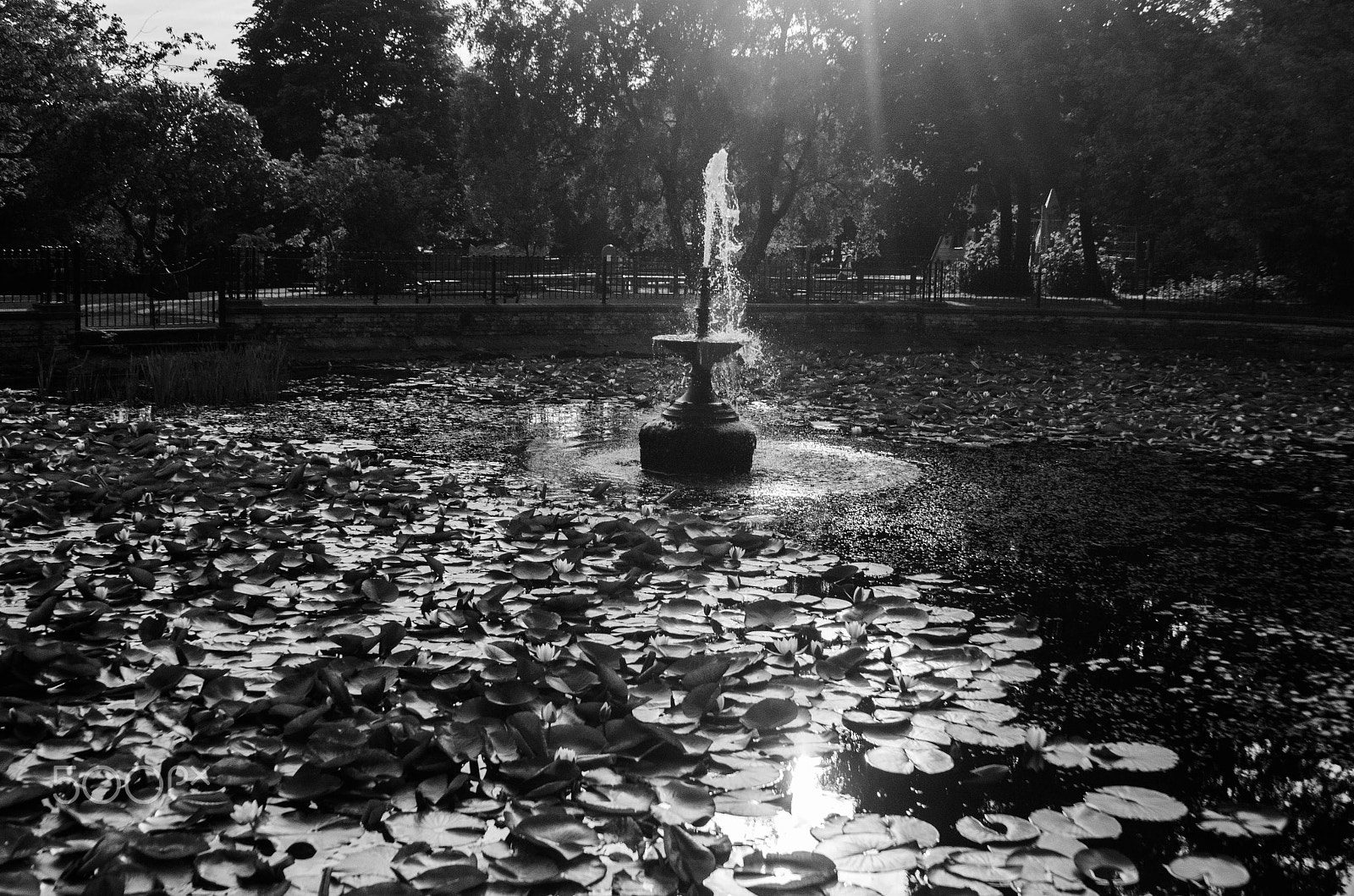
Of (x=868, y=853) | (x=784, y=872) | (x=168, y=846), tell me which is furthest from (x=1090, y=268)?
(x=168, y=846)

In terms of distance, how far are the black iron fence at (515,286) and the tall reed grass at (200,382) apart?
6610 mm

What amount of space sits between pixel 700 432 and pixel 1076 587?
3.51 metres

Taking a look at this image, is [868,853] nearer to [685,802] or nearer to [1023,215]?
[685,802]

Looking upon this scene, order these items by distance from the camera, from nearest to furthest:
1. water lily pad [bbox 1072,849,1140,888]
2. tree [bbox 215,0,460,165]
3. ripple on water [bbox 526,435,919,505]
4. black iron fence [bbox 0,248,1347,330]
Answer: water lily pad [bbox 1072,849,1140,888], ripple on water [bbox 526,435,919,505], black iron fence [bbox 0,248,1347,330], tree [bbox 215,0,460,165]

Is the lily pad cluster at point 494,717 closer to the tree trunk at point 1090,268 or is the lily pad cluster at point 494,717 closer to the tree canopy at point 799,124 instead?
the tree canopy at point 799,124

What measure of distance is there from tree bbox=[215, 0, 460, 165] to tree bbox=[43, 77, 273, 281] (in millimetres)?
12310

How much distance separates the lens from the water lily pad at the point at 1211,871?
2.59 m

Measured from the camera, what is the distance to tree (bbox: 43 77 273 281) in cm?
2269

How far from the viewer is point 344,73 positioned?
39344 mm

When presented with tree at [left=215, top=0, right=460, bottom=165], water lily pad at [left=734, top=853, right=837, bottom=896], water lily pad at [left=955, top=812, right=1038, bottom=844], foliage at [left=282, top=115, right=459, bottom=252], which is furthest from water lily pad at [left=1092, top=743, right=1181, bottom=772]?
tree at [left=215, top=0, right=460, bottom=165]

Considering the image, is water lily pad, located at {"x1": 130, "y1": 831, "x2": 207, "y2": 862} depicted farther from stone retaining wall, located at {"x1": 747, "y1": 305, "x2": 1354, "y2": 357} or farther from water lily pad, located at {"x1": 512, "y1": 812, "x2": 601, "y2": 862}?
stone retaining wall, located at {"x1": 747, "y1": 305, "x2": 1354, "y2": 357}

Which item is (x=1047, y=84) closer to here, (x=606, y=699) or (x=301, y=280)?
(x=301, y=280)

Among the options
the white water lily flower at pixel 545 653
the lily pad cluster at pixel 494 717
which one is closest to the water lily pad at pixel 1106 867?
the lily pad cluster at pixel 494 717

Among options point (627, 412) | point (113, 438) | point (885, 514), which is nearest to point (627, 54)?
point (627, 412)
